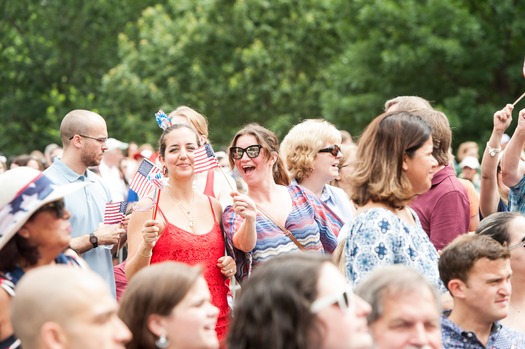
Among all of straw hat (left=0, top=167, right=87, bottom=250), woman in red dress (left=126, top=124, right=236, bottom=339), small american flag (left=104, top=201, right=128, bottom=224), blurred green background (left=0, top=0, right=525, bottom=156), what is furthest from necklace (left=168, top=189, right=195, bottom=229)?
blurred green background (left=0, top=0, right=525, bottom=156)

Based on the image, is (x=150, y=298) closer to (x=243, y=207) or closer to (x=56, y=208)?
(x=56, y=208)

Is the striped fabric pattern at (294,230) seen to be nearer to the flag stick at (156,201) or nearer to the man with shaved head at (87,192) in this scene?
the flag stick at (156,201)

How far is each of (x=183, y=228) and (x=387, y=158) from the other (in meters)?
1.81

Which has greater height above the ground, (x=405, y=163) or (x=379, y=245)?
(x=405, y=163)

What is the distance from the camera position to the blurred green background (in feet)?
78.0

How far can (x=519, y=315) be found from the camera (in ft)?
17.3

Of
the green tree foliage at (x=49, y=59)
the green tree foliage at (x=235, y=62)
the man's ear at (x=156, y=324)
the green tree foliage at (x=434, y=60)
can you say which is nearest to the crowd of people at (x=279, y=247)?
the man's ear at (x=156, y=324)

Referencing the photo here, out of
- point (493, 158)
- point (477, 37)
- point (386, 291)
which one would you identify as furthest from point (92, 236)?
point (477, 37)

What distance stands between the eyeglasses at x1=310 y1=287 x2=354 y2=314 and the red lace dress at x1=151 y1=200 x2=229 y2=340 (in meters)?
2.76

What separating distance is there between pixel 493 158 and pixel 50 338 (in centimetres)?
425

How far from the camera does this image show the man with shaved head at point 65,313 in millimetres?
3189

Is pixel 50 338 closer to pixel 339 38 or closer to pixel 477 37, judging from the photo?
pixel 477 37

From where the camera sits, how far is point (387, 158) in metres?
4.68

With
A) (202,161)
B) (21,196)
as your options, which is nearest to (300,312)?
(21,196)
